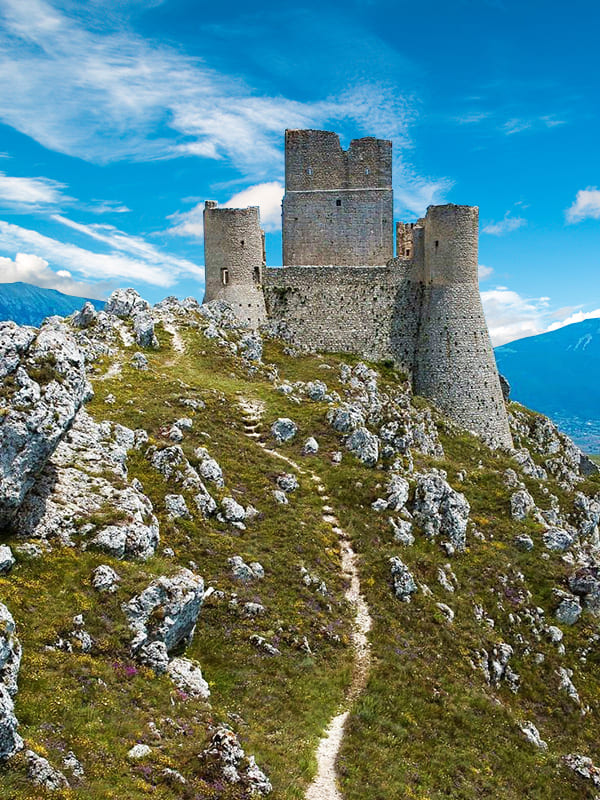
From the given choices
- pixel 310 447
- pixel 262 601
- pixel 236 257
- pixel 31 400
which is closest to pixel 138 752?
pixel 262 601

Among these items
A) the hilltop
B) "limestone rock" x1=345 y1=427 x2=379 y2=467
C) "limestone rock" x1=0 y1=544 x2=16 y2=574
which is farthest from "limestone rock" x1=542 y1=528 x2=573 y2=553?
"limestone rock" x1=0 y1=544 x2=16 y2=574

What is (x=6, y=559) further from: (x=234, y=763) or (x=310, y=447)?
(x=310, y=447)

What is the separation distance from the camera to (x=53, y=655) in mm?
16250

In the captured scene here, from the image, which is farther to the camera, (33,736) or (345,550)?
(345,550)

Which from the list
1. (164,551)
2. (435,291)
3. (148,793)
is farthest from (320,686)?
(435,291)

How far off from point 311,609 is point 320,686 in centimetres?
377

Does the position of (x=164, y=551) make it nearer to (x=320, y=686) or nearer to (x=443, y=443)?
(x=320, y=686)

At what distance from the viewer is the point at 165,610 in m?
19.2

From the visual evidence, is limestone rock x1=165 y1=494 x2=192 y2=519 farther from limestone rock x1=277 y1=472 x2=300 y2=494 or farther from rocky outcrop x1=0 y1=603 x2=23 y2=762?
rocky outcrop x1=0 y1=603 x2=23 y2=762

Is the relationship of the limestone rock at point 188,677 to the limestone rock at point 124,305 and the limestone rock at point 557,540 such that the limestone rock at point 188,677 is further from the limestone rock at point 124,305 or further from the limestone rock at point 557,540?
the limestone rock at point 124,305

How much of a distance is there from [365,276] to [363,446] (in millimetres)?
27004

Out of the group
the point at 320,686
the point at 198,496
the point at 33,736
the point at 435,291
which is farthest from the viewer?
the point at 435,291

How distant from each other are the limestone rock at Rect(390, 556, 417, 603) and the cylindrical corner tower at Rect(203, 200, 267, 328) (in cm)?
3442

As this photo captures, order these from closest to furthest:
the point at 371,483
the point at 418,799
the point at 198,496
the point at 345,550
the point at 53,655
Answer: the point at 53,655 < the point at 418,799 < the point at 198,496 < the point at 345,550 < the point at 371,483
